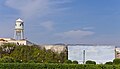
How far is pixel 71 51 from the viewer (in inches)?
1629

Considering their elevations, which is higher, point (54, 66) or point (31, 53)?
point (31, 53)

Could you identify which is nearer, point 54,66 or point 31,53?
point 54,66

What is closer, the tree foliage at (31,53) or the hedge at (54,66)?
the hedge at (54,66)

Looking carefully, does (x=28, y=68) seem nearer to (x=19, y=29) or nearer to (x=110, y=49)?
(x=110, y=49)

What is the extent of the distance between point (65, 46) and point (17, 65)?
23764mm

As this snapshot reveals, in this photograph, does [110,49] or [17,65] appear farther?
[110,49]

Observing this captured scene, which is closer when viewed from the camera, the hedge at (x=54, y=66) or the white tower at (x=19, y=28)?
the hedge at (x=54, y=66)

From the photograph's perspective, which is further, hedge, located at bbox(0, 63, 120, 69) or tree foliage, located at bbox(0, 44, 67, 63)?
tree foliage, located at bbox(0, 44, 67, 63)

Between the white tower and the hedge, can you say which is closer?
the hedge

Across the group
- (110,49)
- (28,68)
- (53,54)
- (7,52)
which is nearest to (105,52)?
(110,49)

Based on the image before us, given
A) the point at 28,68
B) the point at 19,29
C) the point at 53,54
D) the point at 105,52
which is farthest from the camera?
the point at 19,29

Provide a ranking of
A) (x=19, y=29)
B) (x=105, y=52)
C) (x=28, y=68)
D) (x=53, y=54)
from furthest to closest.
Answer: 1. (x=19, y=29)
2. (x=53, y=54)
3. (x=105, y=52)
4. (x=28, y=68)

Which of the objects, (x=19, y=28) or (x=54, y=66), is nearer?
(x=54, y=66)

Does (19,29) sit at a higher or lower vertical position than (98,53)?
higher
